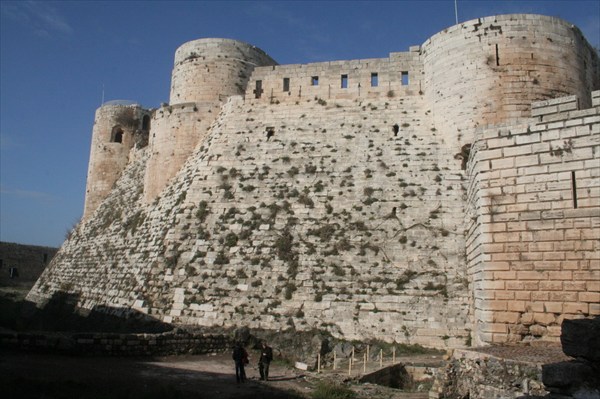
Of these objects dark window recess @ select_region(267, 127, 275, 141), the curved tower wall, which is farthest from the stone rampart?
the curved tower wall

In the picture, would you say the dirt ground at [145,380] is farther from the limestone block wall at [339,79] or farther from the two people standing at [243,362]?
the limestone block wall at [339,79]

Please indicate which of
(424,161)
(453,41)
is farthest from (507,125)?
(453,41)

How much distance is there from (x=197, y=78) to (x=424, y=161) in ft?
36.2

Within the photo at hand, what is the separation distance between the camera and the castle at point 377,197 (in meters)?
8.66

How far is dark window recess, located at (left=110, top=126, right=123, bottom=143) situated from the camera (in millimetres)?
28719

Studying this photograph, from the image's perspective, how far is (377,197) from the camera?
15.5 metres

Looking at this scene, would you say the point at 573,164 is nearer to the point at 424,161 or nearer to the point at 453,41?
the point at 424,161

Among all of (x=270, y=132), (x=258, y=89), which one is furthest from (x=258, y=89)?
(x=270, y=132)

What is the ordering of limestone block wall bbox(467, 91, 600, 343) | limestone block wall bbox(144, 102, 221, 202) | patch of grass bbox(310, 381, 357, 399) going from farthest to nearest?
limestone block wall bbox(144, 102, 221, 202)
patch of grass bbox(310, 381, 357, 399)
limestone block wall bbox(467, 91, 600, 343)

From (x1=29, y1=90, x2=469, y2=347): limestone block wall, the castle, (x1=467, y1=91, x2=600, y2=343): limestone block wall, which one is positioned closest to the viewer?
(x1=467, y1=91, x2=600, y2=343): limestone block wall

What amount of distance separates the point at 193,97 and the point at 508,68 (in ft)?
42.7

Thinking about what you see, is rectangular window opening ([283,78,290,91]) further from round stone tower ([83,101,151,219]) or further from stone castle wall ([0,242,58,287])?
stone castle wall ([0,242,58,287])

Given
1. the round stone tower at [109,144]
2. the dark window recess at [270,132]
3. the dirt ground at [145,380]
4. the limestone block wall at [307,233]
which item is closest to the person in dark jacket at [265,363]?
the dirt ground at [145,380]

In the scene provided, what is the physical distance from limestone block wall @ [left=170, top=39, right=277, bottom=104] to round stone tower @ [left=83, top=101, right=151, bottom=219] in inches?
339
